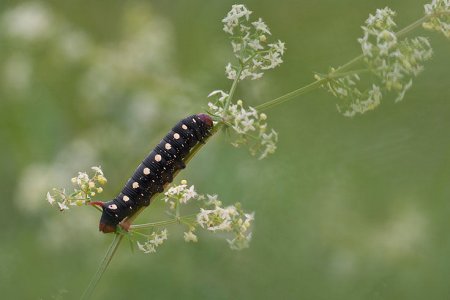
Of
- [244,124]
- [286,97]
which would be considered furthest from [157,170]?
[286,97]

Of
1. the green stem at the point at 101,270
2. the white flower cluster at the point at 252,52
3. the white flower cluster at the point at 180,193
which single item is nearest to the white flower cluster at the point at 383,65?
the white flower cluster at the point at 252,52

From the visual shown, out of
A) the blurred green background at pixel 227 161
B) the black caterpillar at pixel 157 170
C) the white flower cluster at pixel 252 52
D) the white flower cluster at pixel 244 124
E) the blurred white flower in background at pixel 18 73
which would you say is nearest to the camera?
the white flower cluster at pixel 244 124

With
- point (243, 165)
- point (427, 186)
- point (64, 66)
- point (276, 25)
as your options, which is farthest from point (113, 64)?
point (427, 186)

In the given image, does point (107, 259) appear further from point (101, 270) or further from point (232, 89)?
point (232, 89)

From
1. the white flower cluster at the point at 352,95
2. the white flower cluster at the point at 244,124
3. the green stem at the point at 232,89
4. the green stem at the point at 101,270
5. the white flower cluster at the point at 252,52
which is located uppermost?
the white flower cluster at the point at 252,52

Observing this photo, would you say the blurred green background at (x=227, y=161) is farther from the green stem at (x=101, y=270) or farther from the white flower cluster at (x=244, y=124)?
the white flower cluster at (x=244, y=124)

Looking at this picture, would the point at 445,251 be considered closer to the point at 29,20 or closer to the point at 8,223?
the point at 8,223
